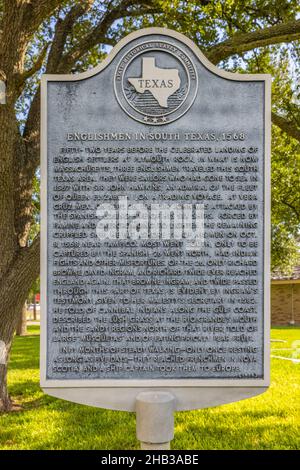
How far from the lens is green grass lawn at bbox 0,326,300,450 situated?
5.10m

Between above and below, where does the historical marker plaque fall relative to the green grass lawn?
above

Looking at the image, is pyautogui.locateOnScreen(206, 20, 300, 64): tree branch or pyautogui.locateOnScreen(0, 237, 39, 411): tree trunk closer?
pyautogui.locateOnScreen(206, 20, 300, 64): tree branch

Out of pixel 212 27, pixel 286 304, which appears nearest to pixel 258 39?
pixel 212 27

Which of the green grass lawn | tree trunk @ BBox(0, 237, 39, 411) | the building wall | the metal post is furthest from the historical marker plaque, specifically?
the building wall

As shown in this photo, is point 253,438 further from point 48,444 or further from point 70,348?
point 70,348

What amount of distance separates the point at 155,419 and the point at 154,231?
4.69ft

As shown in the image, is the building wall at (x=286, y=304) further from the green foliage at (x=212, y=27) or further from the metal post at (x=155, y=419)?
the metal post at (x=155, y=419)

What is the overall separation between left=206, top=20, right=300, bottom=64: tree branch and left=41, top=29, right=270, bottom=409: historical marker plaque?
2.21m

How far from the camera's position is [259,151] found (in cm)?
392

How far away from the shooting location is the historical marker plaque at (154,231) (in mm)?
3844

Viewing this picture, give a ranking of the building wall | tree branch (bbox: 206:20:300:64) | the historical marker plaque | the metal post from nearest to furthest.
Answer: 1. the metal post
2. the historical marker plaque
3. tree branch (bbox: 206:20:300:64)
4. the building wall

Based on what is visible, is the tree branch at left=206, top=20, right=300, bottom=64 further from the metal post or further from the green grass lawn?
the green grass lawn

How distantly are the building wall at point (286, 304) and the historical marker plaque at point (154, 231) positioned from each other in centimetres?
2511

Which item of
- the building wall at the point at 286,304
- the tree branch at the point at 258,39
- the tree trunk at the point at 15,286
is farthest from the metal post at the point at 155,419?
the building wall at the point at 286,304
